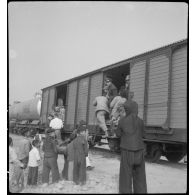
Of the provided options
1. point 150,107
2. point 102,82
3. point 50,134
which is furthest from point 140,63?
point 50,134

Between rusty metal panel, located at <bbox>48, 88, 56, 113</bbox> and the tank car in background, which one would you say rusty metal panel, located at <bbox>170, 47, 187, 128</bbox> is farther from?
the tank car in background

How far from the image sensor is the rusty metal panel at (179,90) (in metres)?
7.82

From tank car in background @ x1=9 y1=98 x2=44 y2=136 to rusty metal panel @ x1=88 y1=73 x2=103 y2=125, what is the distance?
25.3 feet

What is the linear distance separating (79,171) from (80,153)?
1.32 ft

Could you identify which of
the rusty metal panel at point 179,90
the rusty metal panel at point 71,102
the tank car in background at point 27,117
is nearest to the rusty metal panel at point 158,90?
the rusty metal panel at point 179,90

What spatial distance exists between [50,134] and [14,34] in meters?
2.47

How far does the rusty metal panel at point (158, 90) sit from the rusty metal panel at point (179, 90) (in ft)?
0.87

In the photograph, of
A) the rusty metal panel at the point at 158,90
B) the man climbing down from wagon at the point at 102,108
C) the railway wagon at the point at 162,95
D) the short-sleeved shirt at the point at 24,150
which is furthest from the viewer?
the man climbing down from wagon at the point at 102,108

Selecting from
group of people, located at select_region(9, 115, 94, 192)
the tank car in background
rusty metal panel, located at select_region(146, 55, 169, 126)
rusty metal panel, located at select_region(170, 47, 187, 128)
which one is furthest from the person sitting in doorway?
the tank car in background

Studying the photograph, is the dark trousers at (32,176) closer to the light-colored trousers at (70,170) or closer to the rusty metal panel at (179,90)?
the light-colored trousers at (70,170)

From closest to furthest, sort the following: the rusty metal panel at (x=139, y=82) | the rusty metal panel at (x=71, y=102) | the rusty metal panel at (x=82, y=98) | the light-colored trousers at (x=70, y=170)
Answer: the light-colored trousers at (x=70, y=170)
the rusty metal panel at (x=139, y=82)
the rusty metal panel at (x=82, y=98)
the rusty metal panel at (x=71, y=102)

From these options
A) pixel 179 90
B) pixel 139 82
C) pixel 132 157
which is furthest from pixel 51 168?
pixel 139 82

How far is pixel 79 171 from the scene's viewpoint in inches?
256

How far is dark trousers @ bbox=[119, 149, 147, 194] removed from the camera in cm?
512
